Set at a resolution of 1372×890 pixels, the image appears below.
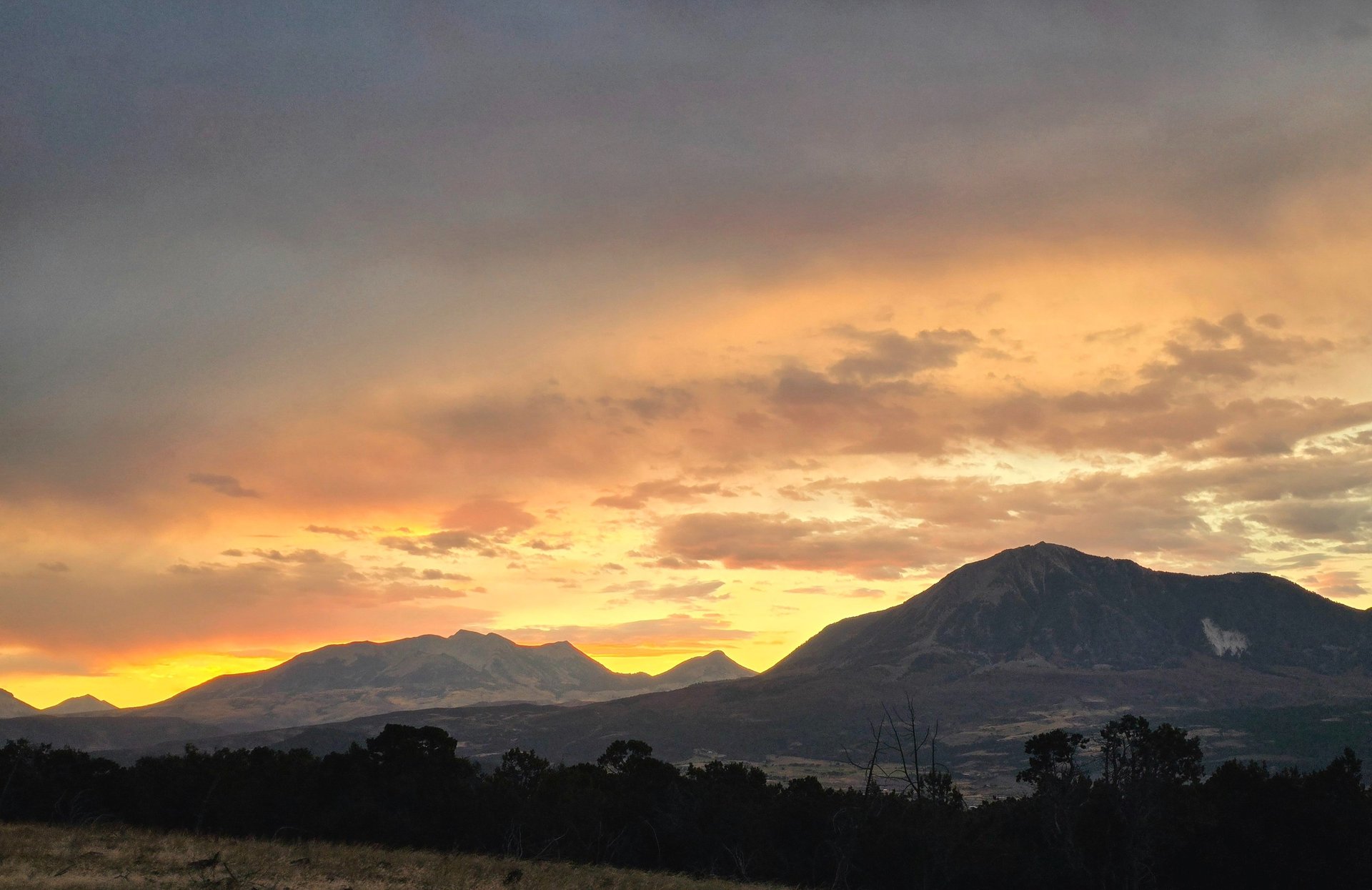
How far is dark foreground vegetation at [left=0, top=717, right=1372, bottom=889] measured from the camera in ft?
203

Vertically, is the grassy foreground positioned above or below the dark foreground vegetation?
above

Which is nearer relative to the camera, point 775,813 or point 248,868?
point 248,868

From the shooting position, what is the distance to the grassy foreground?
30.3 meters

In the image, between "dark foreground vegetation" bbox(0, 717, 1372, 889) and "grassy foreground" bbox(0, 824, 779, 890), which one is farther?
"dark foreground vegetation" bbox(0, 717, 1372, 889)

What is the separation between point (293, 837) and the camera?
6994cm

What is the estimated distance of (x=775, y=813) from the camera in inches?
2776

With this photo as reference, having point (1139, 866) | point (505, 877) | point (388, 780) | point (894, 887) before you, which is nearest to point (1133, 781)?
point (1139, 866)

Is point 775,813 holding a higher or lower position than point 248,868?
lower

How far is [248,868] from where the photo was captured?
33.5 m

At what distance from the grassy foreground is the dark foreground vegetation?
1631cm

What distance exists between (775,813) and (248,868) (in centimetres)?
4389

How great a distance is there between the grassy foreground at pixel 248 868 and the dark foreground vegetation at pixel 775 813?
16312mm

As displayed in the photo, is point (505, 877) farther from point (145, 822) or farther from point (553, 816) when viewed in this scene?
point (145, 822)

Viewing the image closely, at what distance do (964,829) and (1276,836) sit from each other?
18.4 m
